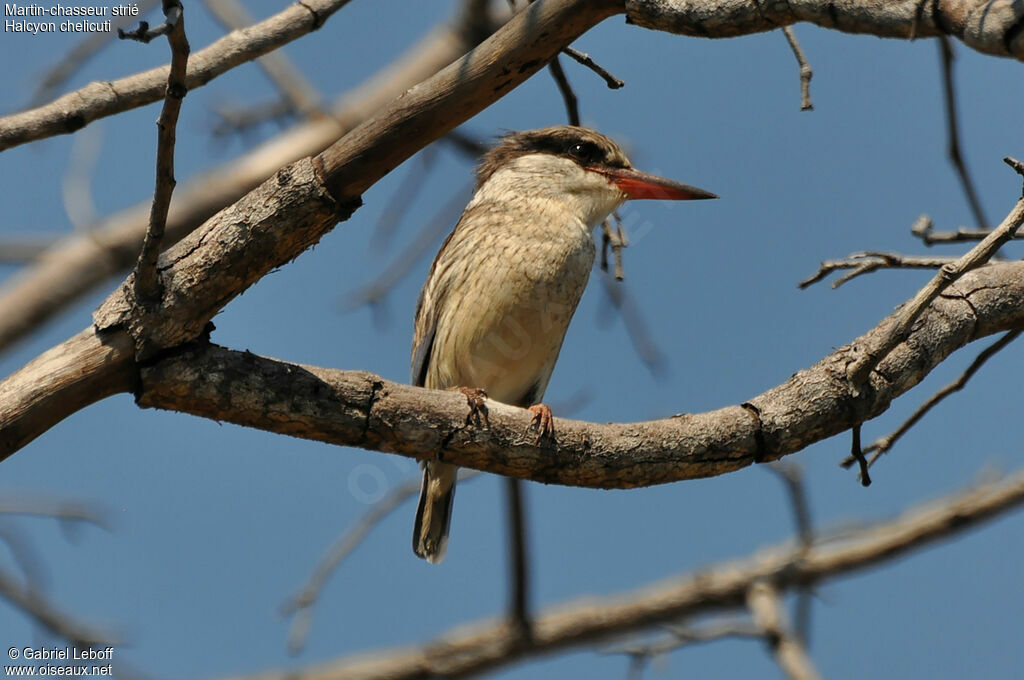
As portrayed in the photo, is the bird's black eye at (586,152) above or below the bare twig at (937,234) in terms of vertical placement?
above

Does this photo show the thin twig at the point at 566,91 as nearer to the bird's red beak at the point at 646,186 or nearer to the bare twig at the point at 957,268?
the bird's red beak at the point at 646,186

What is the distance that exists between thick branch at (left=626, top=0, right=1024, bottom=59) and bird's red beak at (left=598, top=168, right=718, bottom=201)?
1.78 meters

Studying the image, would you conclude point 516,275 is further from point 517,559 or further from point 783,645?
point 783,645

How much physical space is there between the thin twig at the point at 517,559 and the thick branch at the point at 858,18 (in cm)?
166

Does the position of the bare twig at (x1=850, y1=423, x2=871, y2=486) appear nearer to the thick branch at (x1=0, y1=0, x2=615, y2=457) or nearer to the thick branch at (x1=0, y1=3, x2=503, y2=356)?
the thick branch at (x1=0, y1=0, x2=615, y2=457)

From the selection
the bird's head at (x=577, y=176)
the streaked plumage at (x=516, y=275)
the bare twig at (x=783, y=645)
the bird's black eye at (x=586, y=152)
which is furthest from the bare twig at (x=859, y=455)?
the bird's black eye at (x=586, y=152)

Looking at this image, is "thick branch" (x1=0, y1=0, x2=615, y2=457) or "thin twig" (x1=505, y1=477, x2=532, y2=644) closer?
"thick branch" (x1=0, y1=0, x2=615, y2=457)

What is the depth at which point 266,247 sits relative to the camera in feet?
8.52

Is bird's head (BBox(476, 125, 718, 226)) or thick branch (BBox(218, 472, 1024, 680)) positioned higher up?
bird's head (BBox(476, 125, 718, 226))

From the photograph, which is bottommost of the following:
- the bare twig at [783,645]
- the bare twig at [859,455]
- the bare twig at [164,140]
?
the bare twig at [783,645]

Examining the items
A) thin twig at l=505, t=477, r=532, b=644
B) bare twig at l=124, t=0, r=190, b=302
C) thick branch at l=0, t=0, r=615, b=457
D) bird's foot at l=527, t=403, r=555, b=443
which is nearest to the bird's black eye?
thin twig at l=505, t=477, r=532, b=644

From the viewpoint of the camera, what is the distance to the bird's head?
14.9ft

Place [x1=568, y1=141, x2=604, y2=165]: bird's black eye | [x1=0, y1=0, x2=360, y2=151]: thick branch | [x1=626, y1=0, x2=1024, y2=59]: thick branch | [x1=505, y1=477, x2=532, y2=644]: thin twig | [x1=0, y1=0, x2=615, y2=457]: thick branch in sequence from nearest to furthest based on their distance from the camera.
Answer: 1. [x1=626, y1=0, x2=1024, y2=59]: thick branch
2. [x1=0, y1=0, x2=615, y2=457]: thick branch
3. [x1=0, y1=0, x2=360, y2=151]: thick branch
4. [x1=505, y1=477, x2=532, y2=644]: thin twig
5. [x1=568, y1=141, x2=604, y2=165]: bird's black eye

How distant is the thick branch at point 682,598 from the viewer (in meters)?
4.51
